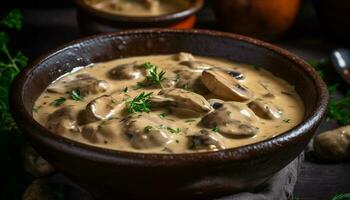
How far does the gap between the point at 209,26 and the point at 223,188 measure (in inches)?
87.5

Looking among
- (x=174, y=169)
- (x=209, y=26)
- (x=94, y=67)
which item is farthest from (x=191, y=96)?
(x=209, y=26)

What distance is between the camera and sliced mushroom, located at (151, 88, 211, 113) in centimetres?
208

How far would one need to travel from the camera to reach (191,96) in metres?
2.10

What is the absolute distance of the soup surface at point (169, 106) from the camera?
76.4 inches

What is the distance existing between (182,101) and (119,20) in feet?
4.15

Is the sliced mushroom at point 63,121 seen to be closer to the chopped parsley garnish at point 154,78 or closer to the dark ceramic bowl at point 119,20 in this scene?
the chopped parsley garnish at point 154,78

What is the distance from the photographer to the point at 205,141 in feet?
6.26

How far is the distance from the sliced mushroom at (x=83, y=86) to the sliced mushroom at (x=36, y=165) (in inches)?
10.3

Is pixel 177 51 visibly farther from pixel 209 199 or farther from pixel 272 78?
pixel 209 199

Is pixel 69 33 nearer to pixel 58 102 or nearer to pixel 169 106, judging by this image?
pixel 58 102

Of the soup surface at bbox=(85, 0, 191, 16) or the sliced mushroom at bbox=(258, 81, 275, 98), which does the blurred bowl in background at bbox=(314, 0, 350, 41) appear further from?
the sliced mushroom at bbox=(258, 81, 275, 98)

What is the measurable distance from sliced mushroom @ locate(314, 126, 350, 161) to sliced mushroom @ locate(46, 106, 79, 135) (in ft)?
3.33

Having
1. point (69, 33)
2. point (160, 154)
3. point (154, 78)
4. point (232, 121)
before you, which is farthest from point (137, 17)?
point (160, 154)

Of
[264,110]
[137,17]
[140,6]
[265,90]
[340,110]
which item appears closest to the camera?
[264,110]
